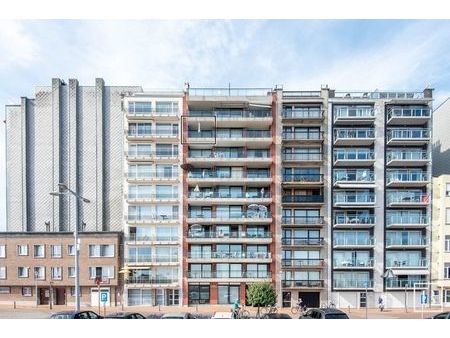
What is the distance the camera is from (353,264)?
104 ft

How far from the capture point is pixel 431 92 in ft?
109

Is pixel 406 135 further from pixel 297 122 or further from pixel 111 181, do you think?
pixel 111 181

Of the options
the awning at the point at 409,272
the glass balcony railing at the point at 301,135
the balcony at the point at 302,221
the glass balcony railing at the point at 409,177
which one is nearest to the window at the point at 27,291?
the balcony at the point at 302,221

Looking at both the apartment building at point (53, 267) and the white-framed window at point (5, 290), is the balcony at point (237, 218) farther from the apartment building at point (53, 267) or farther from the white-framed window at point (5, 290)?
the white-framed window at point (5, 290)

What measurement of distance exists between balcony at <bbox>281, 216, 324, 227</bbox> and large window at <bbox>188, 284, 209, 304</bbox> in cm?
1048

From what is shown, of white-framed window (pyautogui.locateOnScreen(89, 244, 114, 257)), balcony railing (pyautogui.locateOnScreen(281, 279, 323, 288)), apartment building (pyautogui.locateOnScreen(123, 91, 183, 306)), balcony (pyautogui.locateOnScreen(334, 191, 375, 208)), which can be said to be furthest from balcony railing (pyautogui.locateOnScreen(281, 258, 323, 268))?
white-framed window (pyautogui.locateOnScreen(89, 244, 114, 257))

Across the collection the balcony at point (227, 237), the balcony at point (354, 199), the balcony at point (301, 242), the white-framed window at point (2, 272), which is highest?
the balcony at point (354, 199)

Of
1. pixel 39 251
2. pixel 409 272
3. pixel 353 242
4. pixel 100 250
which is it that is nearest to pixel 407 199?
pixel 353 242

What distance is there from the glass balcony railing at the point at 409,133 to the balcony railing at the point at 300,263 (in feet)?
48.2

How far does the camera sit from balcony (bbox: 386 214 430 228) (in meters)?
31.5

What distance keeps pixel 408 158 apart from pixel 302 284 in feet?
55.0

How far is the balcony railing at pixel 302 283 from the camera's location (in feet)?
103

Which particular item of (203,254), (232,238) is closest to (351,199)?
(232,238)

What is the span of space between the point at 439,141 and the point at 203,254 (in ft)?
99.7
